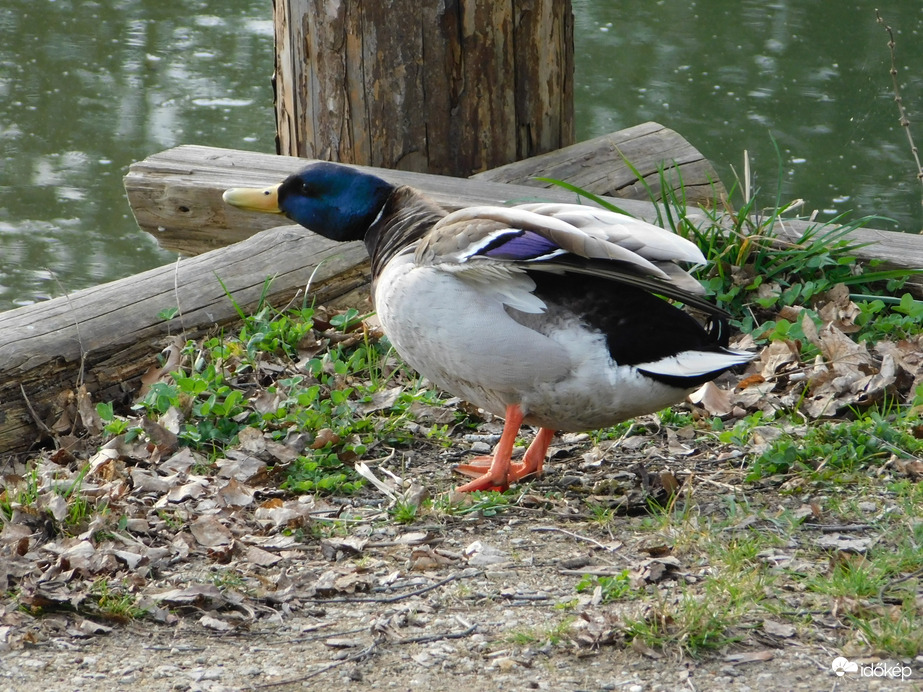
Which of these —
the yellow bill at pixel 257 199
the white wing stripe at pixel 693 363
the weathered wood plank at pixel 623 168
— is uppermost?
the yellow bill at pixel 257 199

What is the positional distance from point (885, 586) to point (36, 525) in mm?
2345

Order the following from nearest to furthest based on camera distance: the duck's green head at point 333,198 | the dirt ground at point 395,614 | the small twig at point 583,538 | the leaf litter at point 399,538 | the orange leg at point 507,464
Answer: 1. the dirt ground at point 395,614
2. the leaf litter at point 399,538
3. the small twig at point 583,538
4. the orange leg at point 507,464
5. the duck's green head at point 333,198

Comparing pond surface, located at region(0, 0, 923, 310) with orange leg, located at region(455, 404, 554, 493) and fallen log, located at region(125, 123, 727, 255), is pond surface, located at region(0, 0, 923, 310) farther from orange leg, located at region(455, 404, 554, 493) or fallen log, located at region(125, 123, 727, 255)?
orange leg, located at region(455, 404, 554, 493)

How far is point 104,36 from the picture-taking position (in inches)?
451

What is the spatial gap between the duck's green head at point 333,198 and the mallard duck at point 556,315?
1.73ft

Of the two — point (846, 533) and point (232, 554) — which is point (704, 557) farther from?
point (232, 554)

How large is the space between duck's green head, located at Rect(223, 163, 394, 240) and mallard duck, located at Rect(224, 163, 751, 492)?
53cm

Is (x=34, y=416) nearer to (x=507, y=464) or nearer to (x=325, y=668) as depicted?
(x=507, y=464)

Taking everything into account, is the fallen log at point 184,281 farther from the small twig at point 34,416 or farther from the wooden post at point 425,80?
the wooden post at point 425,80

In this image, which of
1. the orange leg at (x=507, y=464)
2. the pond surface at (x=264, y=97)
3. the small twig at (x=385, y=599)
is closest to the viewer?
the small twig at (x=385, y=599)

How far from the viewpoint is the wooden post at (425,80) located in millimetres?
5102

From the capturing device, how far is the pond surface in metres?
8.58

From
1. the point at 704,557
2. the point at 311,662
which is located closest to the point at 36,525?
the point at 311,662

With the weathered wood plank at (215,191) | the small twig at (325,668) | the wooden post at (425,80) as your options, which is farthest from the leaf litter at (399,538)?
the wooden post at (425,80)
